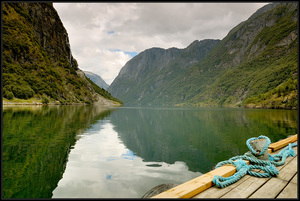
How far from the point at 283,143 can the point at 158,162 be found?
7.83 meters

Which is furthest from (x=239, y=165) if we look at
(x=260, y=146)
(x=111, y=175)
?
(x=111, y=175)

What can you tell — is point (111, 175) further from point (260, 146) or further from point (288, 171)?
point (288, 171)

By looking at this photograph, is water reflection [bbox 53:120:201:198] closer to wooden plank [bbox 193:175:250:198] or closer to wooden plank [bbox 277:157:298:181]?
wooden plank [bbox 193:175:250:198]

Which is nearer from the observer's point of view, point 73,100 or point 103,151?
point 103,151

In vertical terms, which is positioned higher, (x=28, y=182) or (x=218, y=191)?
A: (x=218, y=191)

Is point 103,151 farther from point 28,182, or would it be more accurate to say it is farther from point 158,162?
point 28,182

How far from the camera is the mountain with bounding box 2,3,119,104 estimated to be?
109 m

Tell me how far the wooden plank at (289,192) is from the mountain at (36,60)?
108 m

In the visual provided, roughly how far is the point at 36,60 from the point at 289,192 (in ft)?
539

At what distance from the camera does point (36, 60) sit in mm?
138375

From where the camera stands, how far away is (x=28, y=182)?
342 inches

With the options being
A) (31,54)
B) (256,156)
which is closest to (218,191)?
(256,156)

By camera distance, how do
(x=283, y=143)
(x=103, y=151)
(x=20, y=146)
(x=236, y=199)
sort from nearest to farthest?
(x=236, y=199) → (x=283, y=143) → (x=20, y=146) → (x=103, y=151)

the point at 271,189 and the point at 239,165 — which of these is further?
the point at 239,165
